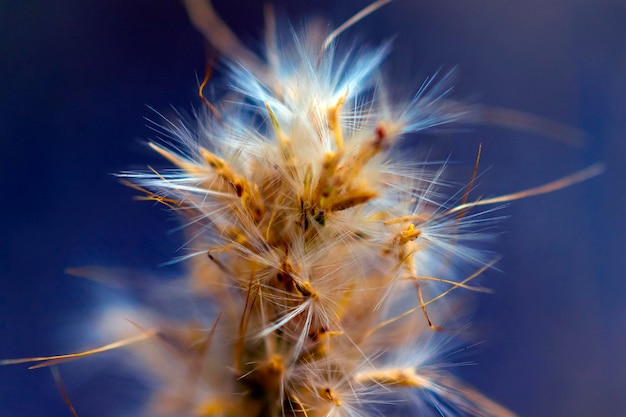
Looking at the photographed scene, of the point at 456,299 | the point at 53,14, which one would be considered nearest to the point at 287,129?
the point at 456,299

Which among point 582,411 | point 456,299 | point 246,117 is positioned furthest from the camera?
point 582,411

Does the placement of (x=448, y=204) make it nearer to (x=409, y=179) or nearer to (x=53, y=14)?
(x=409, y=179)

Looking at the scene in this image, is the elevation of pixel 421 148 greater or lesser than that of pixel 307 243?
greater

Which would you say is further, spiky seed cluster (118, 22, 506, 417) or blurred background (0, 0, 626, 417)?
blurred background (0, 0, 626, 417)

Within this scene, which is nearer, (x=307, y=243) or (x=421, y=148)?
(x=307, y=243)
